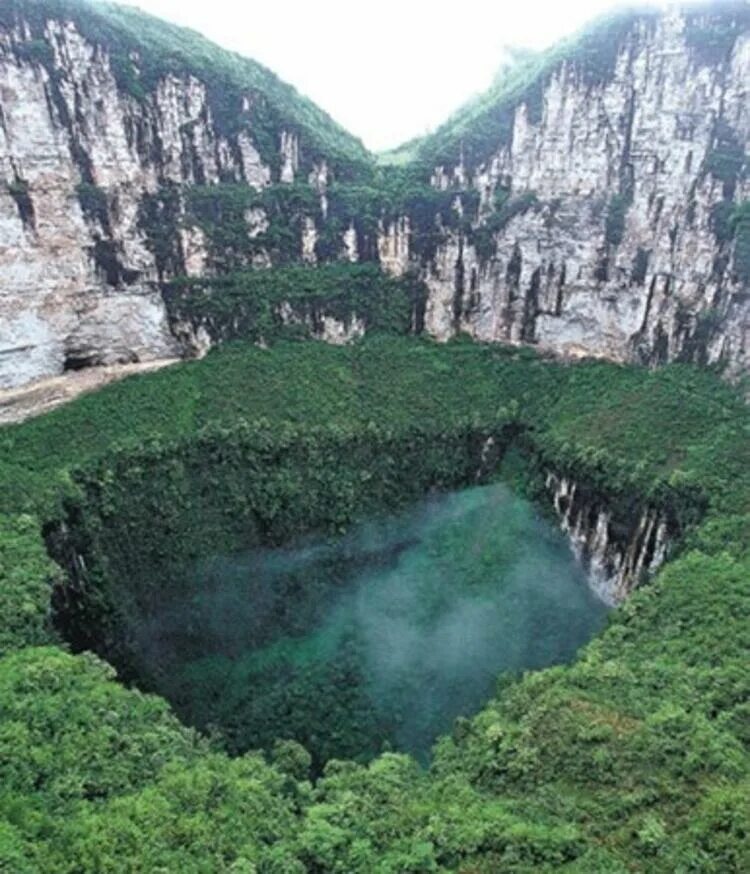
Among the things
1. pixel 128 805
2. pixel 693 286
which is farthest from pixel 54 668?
pixel 693 286

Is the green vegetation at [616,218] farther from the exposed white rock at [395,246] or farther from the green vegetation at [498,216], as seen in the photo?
the exposed white rock at [395,246]

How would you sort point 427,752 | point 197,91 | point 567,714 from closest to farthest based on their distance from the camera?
point 567,714 < point 427,752 < point 197,91

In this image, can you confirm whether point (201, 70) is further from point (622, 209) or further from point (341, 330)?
point (622, 209)

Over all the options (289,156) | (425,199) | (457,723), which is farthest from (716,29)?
(457,723)

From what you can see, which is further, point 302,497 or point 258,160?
point 258,160

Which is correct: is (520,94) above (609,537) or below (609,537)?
above

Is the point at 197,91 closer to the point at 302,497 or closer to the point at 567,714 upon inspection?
the point at 302,497

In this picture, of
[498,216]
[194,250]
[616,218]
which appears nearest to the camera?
[616,218]
